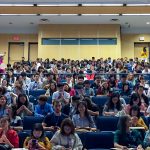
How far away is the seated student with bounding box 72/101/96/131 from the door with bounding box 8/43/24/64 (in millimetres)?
14799

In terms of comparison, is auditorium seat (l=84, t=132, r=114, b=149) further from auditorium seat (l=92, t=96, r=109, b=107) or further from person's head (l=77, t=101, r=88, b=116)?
auditorium seat (l=92, t=96, r=109, b=107)

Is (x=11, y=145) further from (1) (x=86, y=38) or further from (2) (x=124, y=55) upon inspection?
(2) (x=124, y=55)

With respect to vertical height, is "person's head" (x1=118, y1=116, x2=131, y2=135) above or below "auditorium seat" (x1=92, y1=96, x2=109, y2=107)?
below

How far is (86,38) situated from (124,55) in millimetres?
2536

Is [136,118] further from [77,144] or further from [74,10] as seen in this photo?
[74,10]

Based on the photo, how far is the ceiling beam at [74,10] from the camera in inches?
599

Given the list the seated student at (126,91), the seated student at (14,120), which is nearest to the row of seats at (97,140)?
the seated student at (14,120)

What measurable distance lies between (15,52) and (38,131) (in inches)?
632

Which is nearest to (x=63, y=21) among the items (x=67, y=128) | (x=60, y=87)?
(x=60, y=87)

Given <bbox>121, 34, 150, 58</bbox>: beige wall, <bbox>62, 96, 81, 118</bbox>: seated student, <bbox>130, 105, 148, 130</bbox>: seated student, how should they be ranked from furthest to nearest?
<bbox>121, 34, 150, 58</bbox>: beige wall < <bbox>62, 96, 81, 118</bbox>: seated student < <bbox>130, 105, 148, 130</bbox>: seated student

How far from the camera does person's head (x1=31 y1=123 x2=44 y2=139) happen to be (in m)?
5.66

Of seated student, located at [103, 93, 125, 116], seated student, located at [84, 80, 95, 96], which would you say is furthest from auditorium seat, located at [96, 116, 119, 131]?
seated student, located at [84, 80, 95, 96]

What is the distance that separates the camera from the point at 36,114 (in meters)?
7.67

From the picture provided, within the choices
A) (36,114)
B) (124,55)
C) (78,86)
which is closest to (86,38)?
(124,55)
